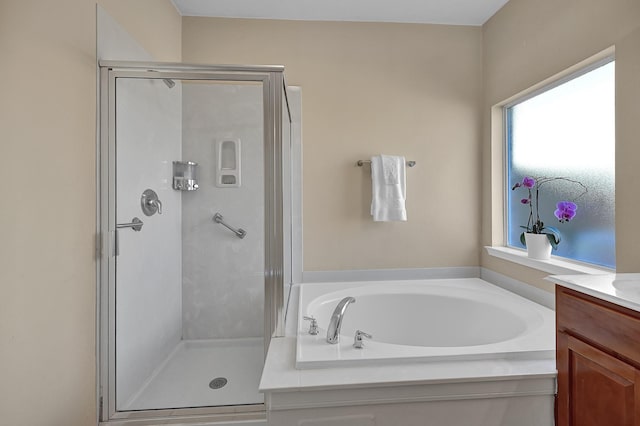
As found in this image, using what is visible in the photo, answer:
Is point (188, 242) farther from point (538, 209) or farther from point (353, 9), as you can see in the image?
point (538, 209)

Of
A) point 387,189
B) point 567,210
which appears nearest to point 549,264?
point 567,210

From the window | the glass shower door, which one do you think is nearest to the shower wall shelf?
the glass shower door

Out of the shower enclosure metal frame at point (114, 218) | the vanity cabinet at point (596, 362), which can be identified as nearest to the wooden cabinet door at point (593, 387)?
the vanity cabinet at point (596, 362)

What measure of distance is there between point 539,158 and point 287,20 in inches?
72.9

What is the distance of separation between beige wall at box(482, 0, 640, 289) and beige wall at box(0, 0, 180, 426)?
7.10 ft

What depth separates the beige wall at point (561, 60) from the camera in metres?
1.31

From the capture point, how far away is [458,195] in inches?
92.7

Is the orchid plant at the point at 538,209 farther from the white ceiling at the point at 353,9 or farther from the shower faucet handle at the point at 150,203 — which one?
the shower faucet handle at the point at 150,203

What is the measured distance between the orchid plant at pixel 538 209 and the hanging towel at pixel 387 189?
708mm

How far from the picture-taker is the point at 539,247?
178 centimetres

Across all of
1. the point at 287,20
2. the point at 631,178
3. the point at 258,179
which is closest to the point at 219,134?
the point at 258,179

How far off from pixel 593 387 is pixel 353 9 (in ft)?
7.47

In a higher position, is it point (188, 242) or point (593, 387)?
point (188, 242)

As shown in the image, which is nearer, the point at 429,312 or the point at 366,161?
the point at 429,312
